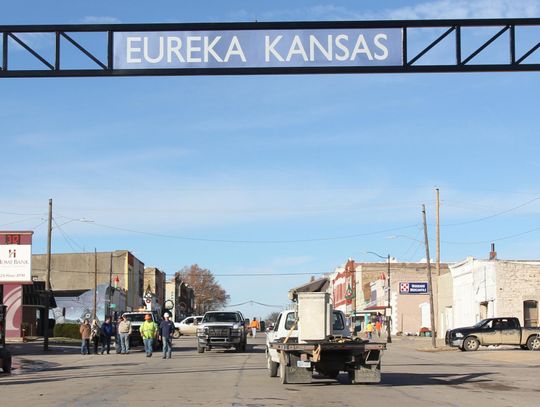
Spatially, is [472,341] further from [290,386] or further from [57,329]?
[57,329]

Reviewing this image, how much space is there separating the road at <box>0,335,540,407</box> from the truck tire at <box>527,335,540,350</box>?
467 inches

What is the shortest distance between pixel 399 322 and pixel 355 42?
68.8 meters

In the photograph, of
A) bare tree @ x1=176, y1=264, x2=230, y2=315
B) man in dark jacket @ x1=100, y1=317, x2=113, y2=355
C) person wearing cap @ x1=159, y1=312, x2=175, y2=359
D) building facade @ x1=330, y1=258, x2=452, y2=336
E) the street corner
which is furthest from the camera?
bare tree @ x1=176, y1=264, x2=230, y2=315

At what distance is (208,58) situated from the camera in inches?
562

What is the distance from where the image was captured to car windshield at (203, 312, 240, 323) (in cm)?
3616

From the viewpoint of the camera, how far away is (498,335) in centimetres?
3903

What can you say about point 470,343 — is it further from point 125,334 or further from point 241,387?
point 241,387

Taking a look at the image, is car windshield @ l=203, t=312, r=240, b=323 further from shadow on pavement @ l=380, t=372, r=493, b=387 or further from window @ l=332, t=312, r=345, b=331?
window @ l=332, t=312, r=345, b=331

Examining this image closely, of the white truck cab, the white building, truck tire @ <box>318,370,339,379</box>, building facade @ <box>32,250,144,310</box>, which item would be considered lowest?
truck tire @ <box>318,370,339,379</box>

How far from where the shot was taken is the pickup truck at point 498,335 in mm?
38906

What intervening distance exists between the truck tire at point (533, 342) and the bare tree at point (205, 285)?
12139 centimetres

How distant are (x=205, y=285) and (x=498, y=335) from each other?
124m

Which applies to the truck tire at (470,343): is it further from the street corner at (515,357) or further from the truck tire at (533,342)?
the street corner at (515,357)

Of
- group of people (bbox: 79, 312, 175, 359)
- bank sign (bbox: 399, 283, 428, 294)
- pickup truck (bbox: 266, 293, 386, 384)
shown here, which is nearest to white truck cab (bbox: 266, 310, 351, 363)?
pickup truck (bbox: 266, 293, 386, 384)
